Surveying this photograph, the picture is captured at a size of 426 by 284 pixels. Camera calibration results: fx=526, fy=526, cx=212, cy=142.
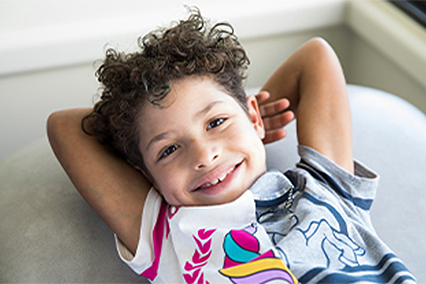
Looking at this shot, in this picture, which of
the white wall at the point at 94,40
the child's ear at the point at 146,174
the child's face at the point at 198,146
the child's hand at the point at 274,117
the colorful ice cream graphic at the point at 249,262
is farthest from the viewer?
the white wall at the point at 94,40

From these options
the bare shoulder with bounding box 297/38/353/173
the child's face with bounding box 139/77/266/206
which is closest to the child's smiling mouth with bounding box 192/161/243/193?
the child's face with bounding box 139/77/266/206

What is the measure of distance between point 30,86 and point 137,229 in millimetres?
860

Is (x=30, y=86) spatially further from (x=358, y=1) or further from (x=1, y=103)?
(x=358, y=1)

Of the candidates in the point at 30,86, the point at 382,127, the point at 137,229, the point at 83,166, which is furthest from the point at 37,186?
the point at 382,127

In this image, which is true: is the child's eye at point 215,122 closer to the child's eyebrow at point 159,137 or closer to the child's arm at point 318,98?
the child's eyebrow at point 159,137

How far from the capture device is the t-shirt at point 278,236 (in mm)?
824

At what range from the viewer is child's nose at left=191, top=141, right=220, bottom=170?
893 mm

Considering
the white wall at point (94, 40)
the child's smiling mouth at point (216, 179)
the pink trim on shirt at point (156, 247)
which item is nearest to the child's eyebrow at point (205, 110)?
the child's smiling mouth at point (216, 179)

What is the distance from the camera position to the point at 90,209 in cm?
107

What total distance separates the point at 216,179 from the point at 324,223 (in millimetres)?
199

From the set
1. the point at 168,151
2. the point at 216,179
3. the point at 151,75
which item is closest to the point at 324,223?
the point at 216,179

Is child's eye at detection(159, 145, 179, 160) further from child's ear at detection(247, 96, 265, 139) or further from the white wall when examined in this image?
the white wall

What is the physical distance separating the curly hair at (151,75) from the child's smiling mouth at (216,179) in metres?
0.15

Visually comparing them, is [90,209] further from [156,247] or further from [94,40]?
[94,40]
